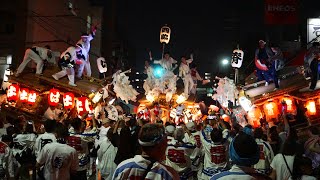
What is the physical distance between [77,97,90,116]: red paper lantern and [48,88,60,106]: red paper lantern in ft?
6.76

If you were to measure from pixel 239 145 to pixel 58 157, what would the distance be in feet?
14.6

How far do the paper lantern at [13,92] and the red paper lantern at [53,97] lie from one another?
5.66 ft

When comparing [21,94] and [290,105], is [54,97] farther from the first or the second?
[290,105]

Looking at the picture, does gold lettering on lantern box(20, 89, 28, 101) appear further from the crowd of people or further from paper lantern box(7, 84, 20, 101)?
the crowd of people

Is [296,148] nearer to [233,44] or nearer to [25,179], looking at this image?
[25,179]

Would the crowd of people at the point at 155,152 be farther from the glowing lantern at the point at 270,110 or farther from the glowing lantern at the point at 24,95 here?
the glowing lantern at the point at 270,110

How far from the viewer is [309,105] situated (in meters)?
16.2

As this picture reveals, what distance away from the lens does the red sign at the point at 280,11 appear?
67.8 ft

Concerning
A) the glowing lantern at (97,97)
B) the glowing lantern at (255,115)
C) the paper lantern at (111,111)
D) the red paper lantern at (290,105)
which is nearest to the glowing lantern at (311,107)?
the red paper lantern at (290,105)

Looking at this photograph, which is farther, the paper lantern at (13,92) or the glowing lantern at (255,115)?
the glowing lantern at (255,115)

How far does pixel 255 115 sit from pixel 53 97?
1074cm

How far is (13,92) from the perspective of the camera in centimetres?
1784

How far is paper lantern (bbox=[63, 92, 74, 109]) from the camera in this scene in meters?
20.5

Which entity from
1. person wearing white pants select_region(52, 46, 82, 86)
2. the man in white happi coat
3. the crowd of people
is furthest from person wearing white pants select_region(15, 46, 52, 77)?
the man in white happi coat
